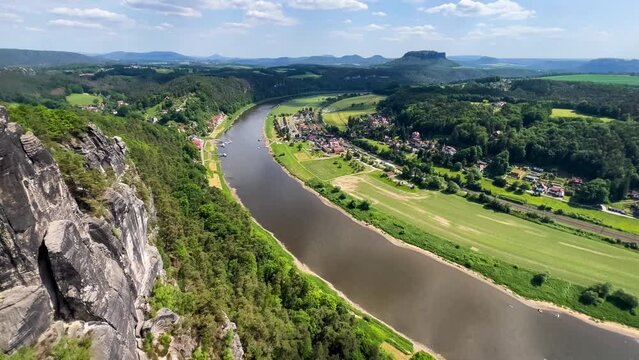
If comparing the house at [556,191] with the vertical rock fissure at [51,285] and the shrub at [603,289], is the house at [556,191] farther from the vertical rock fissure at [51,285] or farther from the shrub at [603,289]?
the vertical rock fissure at [51,285]

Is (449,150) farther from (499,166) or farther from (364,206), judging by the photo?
(364,206)

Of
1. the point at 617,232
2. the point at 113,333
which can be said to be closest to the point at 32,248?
the point at 113,333

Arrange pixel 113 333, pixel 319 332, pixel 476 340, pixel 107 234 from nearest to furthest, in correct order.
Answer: pixel 113 333 → pixel 107 234 → pixel 319 332 → pixel 476 340

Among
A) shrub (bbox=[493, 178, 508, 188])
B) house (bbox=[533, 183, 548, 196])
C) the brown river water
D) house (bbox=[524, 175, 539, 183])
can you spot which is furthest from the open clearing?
house (bbox=[524, 175, 539, 183])

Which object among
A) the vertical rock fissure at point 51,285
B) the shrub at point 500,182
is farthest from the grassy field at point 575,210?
the vertical rock fissure at point 51,285

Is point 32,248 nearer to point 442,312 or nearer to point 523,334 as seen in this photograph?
point 442,312
